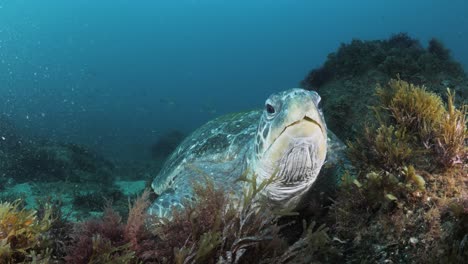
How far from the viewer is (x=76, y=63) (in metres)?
110

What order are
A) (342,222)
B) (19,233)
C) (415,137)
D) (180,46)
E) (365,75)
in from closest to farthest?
(19,233) → (342,222) → (415,137) → (365,75) → (180,46)

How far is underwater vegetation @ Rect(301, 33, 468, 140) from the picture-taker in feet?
Result: 17.5

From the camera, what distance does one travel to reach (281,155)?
2.57 meters

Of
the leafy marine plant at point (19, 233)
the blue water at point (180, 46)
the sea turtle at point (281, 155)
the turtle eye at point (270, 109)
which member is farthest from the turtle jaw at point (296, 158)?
the blue water at point (180, 46)

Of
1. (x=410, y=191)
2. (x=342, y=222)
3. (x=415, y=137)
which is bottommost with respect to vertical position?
(x=342, y=222)

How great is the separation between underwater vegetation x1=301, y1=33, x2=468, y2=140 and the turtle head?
2.26 m

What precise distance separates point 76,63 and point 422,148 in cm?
12266

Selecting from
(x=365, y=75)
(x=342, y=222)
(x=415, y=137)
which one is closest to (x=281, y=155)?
(x=342, y=222)

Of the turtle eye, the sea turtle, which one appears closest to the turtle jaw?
the sea turtle

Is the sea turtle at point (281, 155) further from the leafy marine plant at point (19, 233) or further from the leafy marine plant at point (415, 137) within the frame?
the leafy marine plant at point (19, 233)

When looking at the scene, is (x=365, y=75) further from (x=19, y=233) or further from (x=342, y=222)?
(x=19, y=233)

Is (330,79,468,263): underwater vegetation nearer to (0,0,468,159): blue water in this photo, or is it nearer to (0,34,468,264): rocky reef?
(0,34,468,264): rocky reef

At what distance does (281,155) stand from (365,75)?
4.53 metres

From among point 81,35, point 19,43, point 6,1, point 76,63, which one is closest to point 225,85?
point 76,63
